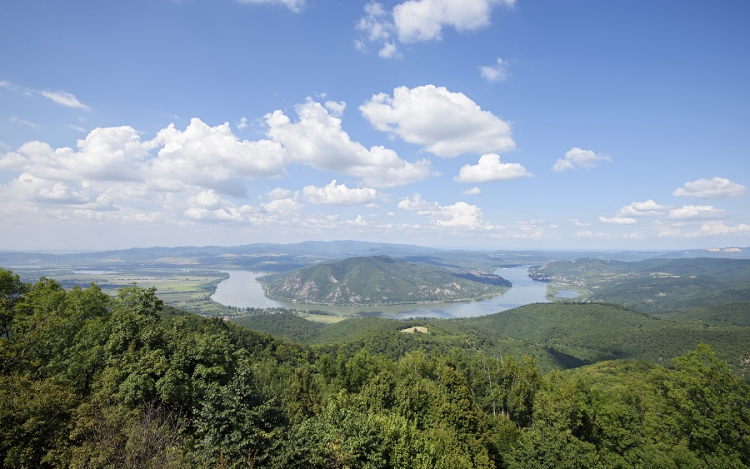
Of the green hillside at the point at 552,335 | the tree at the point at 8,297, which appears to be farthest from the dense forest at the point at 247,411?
the green hillside at the point at 552,335

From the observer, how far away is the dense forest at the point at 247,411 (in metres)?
12.1

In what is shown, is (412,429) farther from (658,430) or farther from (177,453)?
(658,430)

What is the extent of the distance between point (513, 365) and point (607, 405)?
37.0ft

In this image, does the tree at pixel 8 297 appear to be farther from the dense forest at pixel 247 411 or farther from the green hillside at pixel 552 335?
the green hillside at pixel 552 335

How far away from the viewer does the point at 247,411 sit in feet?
45.5

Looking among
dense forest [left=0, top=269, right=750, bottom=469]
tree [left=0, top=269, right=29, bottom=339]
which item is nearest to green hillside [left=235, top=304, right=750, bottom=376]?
dense forest [left=0, top=269, right=750, bottom=469]

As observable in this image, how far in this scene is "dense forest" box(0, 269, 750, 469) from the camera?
12.1 metres

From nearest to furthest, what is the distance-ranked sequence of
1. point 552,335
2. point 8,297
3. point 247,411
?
point 247,411, point 8,297, point 552,335

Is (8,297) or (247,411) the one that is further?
(8,297)

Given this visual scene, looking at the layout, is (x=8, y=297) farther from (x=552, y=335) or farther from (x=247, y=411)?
(x=552, y=335)

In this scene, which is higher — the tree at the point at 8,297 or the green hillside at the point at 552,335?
the tree at the point at 8,297

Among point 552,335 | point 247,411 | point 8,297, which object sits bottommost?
point 552,335

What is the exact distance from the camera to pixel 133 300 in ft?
72.8

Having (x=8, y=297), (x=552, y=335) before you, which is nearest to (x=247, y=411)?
(x=8, y=297)
